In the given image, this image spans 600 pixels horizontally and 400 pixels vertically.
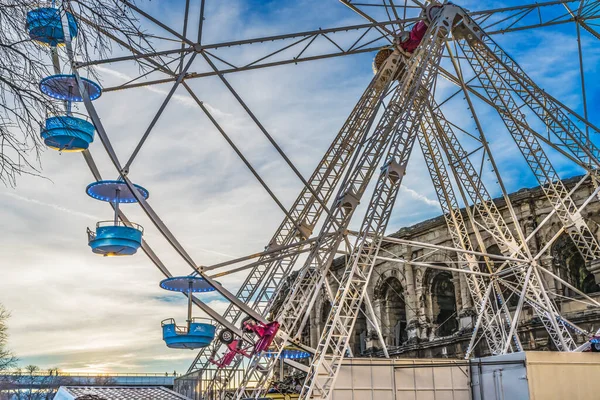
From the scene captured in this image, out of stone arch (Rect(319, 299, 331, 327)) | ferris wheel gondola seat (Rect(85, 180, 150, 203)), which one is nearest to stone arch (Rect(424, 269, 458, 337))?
stone arch (Rect(319, 299, 331, 327))

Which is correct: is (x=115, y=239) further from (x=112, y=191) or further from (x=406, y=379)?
(x=406, y=379)

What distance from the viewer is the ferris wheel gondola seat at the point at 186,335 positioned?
17.4m

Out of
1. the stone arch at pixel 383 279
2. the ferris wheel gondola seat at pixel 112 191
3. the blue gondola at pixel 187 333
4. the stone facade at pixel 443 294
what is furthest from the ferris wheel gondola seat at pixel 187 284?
the stone arch at pixel 383 279

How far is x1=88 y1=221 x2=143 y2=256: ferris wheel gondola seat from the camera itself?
15617mm

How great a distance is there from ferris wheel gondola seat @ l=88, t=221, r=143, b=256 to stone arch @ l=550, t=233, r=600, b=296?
2316 cm

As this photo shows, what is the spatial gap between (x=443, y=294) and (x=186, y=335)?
87.6 feet

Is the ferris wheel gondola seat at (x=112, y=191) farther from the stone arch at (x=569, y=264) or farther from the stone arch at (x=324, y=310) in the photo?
the stone arch at (x=324, y=310)

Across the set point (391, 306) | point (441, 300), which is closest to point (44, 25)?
point (441, 300)

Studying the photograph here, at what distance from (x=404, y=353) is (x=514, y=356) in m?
19.2

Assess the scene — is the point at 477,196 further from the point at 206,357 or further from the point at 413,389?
the point at 206,357

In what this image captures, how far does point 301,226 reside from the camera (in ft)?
88.6

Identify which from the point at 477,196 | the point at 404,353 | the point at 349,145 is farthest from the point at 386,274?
the point at 349,145

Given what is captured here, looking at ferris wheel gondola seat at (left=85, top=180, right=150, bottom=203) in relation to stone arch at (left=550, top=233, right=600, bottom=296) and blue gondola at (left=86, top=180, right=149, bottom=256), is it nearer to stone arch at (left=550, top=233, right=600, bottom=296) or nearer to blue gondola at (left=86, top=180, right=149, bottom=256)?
blue gondola at (left=86, top=180, right=149, bottom=256)

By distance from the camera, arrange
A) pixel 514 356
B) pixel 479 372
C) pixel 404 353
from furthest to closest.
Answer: pixel 404 353 < pixel 479 372 < pixel 514 356
